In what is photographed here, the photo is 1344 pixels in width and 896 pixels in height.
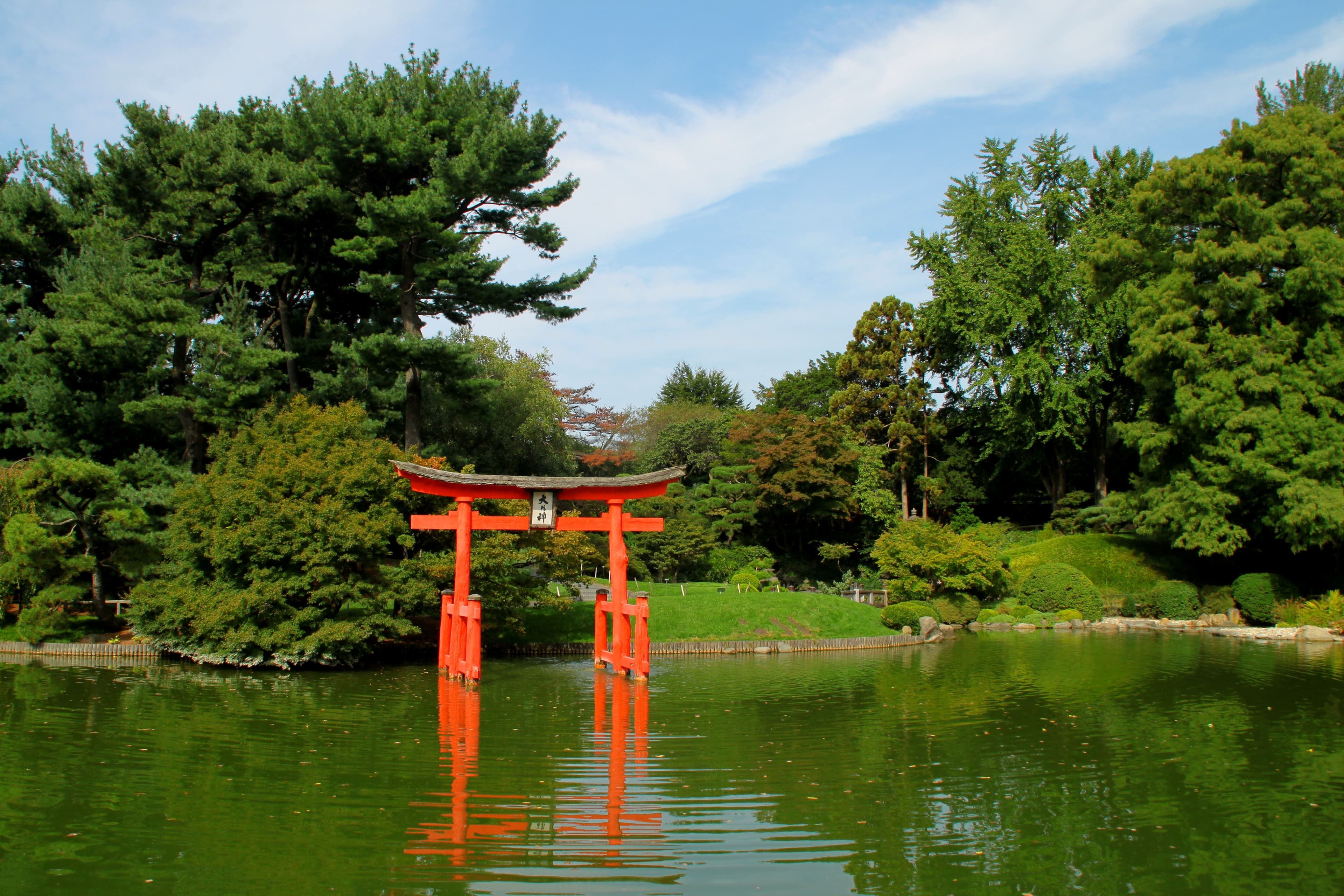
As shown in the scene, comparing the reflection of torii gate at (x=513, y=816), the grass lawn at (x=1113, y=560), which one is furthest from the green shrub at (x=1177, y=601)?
the reflection of torii gate at (x=513, y=816)

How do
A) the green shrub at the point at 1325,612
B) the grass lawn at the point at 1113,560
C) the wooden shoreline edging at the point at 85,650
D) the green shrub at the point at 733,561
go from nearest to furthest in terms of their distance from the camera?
1. the wooden shoreline edging at the point at 85,650
2. the green shrub at the point at 1325,612
3. the grass lawn at the point at 1113,560
4. the green shrub at the point at 733,561

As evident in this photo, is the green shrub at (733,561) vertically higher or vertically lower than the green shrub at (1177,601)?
higher

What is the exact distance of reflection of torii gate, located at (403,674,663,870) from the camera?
650 centimetres

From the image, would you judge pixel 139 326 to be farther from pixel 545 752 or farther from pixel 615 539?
pixel 545 752

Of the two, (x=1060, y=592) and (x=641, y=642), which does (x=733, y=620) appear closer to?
(x=641, y=642)

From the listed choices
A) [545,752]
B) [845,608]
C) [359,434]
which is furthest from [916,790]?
[845,608]

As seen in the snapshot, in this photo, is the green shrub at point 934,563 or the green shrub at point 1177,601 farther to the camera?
the green shrub at point 934,563

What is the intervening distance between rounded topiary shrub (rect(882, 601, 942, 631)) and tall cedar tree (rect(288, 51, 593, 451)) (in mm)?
12324

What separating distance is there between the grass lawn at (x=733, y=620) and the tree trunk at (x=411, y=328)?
238 inches

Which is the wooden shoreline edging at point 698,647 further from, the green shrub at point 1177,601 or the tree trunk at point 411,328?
the green shrub at point 1177,601

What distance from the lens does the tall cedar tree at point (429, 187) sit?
21.5m

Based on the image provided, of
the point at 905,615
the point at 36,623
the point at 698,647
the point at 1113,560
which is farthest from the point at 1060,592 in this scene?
the point at 36,623

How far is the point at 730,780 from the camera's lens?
8.59 metres

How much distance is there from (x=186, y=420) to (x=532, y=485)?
38.4 feet
